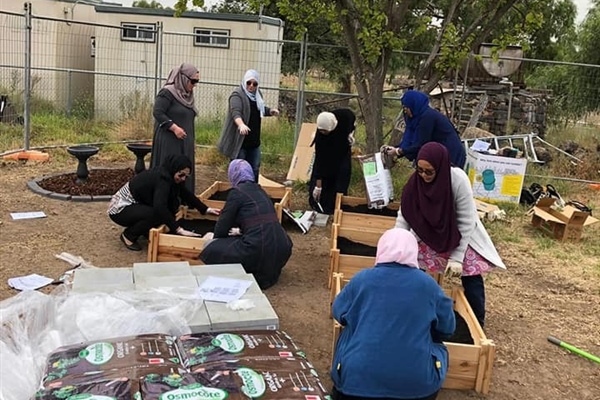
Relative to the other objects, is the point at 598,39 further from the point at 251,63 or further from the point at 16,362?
the point at 16,362

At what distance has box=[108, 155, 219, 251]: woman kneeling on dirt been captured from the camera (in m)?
5.20

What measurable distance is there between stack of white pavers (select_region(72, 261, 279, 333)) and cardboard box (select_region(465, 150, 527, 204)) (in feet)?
16.3

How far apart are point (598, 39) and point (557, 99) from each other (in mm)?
4480

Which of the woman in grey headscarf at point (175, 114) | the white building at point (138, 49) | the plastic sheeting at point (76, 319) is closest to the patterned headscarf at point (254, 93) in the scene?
the woman in grey headscarf at point (175, 114)

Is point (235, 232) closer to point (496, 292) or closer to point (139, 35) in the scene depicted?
point (496, 292)

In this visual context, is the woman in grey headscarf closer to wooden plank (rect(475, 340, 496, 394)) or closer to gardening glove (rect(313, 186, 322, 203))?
gardening glove (rect(313, 186, 322, 203))

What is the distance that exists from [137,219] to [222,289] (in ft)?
6.29

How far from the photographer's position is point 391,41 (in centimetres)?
772

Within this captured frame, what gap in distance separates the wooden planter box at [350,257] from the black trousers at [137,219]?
157 cm

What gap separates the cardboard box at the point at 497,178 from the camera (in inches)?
324

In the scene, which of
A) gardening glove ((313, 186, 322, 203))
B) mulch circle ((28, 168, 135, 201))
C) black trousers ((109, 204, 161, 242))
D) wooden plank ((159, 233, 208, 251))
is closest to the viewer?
wooden plank ((159, 233, 208, 251))

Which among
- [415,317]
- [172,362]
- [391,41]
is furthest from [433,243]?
[391,41]

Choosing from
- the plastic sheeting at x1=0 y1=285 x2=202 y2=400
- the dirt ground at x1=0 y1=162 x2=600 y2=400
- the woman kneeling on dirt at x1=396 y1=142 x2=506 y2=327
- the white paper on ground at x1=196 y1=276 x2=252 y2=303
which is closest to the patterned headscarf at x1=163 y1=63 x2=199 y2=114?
the dirt ground at x1=0 y1=162 x2=600 y2=400

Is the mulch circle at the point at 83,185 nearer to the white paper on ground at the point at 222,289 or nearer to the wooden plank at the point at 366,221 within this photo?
the wooden plank at the point at 366,221
